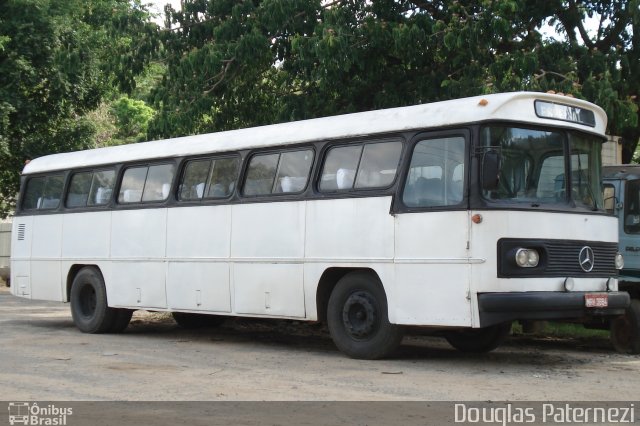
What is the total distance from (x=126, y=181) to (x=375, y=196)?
5625 millimetres

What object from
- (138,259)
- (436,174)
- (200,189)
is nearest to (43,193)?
(138,259)

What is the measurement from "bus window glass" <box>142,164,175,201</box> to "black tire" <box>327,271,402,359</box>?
3.89 metres

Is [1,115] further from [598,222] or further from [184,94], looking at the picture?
[598,222]

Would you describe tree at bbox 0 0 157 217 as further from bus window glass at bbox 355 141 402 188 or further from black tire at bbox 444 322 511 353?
black tire at bbox 444 322 511 353

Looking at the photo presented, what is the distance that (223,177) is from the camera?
1394 cm

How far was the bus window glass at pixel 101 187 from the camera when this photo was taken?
1609 cm

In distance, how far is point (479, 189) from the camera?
10.6 meters

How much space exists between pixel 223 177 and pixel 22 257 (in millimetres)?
5583

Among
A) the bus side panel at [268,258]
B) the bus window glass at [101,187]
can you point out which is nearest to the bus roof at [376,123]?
the bus window glass at [101,187]

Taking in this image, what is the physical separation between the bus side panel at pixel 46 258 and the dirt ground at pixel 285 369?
1.04 m

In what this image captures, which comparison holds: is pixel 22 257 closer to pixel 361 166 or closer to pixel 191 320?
pixel 191 320

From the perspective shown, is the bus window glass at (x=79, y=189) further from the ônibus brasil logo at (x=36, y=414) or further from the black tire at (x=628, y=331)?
the black tire at (x=628, y=331)

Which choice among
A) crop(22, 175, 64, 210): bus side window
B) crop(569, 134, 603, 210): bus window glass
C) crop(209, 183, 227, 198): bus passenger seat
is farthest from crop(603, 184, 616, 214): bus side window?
crop(22, 175, 64, 210): bus side window

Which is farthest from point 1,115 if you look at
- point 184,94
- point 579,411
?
point 579,411
